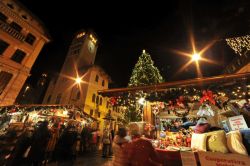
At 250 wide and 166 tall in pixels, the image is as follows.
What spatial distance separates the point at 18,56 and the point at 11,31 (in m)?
2.96

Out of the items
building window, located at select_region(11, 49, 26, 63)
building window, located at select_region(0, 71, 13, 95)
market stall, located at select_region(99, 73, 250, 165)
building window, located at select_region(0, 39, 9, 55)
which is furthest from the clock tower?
market stall, located at select_region(99, 73, 250, 165)

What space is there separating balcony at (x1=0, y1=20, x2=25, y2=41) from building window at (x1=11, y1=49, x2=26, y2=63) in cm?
165

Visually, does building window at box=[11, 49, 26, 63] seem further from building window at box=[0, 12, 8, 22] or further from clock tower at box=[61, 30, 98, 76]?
clock tower at box=[61, 30, 98, 76]

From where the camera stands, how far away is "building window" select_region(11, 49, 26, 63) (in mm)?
16619

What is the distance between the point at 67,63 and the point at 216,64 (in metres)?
24.9

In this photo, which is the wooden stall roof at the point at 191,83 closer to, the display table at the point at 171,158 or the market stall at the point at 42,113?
the display table at the point at 171,158

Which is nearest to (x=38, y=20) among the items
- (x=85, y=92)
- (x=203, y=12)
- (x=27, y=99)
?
(x=85, y=92)

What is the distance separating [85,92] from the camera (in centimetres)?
2164

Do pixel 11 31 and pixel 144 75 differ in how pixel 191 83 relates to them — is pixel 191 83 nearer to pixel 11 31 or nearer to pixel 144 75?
pixel 144 75

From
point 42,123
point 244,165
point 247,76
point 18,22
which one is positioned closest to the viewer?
point 244,165

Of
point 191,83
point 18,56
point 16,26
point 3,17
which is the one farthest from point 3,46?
point 191,83

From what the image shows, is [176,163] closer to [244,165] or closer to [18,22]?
[244,165]

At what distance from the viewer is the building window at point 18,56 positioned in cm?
1662

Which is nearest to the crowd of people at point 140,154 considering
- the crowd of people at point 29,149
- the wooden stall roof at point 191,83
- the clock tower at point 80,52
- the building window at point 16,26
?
the wooden stall roof at point 191,83
